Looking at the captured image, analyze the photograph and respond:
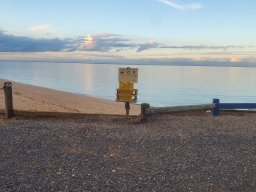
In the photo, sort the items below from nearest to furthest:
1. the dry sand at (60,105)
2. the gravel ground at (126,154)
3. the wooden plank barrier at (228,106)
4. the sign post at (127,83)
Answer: the gravel ground at (126,154) → the sign post at (127,83) → the wooden plank barrier at (228,106) → the dry sand at (60,105)

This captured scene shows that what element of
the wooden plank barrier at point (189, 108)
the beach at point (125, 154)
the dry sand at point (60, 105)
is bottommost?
the dry sand at point (60, 105)

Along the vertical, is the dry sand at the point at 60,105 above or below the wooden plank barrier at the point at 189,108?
below

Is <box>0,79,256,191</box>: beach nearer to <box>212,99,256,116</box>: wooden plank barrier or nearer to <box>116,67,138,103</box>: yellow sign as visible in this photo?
<box>116,67,138,103</box>: yellow sign

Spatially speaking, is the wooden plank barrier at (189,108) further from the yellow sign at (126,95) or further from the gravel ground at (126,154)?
the yellow sign at (126,95)

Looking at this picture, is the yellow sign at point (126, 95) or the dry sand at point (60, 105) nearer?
the yellow sign at point (126, 95)

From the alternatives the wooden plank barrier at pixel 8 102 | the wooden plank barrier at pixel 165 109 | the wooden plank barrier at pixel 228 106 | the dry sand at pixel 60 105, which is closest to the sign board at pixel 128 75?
the wooden plank barrier at pixel 165 109

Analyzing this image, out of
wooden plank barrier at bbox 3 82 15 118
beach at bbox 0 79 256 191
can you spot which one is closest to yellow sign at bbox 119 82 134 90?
beach at bbox 0 79 256 191

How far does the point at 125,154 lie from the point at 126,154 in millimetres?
25

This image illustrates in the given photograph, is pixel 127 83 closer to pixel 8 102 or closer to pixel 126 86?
pixel 126 86

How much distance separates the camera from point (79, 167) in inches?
338

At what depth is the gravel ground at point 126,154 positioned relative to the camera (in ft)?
25.3

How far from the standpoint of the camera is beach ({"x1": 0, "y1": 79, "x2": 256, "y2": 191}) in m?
7.73

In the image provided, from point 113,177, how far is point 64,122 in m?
5.96

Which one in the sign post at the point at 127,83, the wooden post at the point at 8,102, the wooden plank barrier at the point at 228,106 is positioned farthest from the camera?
the wooden plank barrier at the point at 228,106
